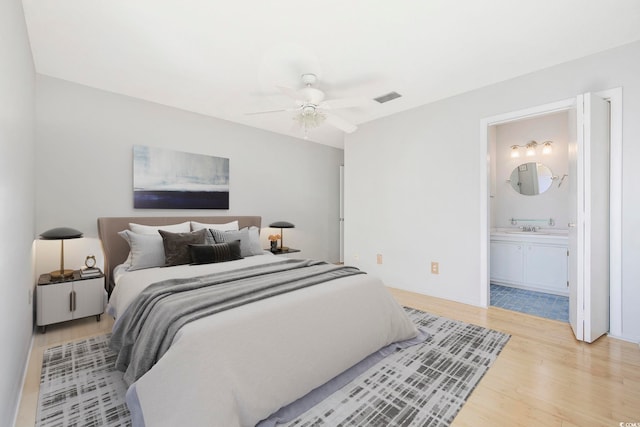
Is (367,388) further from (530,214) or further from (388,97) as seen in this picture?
(530,214)

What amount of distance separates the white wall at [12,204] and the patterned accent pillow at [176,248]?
1.05 m

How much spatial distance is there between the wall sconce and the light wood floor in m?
2.64

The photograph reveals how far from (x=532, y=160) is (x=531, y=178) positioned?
278 mm

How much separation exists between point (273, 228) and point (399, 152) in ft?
7.63

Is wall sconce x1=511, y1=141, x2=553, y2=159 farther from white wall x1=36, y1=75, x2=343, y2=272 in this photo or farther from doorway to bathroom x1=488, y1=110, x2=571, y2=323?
white wall x1=36, y1=75, x2=343, y2=272

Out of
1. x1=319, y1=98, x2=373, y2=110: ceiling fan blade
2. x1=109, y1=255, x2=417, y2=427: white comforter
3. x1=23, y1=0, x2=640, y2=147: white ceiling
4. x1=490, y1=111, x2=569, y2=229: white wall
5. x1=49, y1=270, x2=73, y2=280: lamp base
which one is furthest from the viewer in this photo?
x1=490, y1=111, x2=569, y2=229: white wall

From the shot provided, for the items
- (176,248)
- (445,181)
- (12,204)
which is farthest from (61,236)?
(445,181)

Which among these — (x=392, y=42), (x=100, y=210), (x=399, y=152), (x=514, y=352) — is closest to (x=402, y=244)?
(x=399, y=152)

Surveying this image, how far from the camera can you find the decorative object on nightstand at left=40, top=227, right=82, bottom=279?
259 centimetres

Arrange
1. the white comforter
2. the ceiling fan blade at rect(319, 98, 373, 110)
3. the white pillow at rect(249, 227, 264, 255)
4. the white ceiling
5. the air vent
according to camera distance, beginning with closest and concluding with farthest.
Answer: the white comforter < the white ceiling < the ceiling fan blade at rect(319, 98, 373, 110) < the air vent < the white pillow at rect(249, 227, 264, 255)

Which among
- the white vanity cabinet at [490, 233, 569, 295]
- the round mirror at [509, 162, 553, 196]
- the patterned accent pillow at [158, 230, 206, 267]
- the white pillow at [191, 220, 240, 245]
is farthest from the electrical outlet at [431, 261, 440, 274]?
the patterned accent pillow at [158, 230, 206, 267]

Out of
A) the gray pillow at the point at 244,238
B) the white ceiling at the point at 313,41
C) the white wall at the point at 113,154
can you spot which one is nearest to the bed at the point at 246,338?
the gray pillow at the point at 244,238

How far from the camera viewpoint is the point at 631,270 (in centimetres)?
246

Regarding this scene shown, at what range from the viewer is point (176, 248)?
9.61 ft
